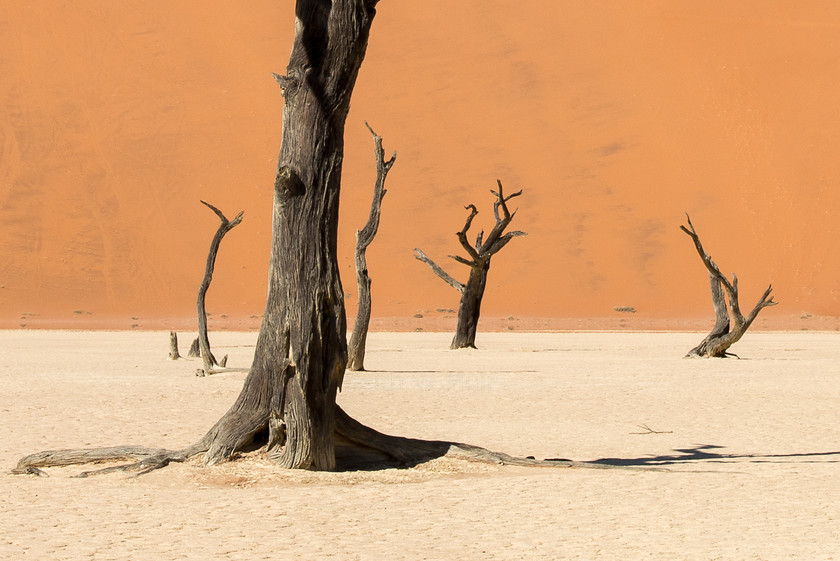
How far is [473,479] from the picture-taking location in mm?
7133

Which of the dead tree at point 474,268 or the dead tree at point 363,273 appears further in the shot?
the dead tree at point 474,268

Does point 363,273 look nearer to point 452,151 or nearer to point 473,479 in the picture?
point 473,479

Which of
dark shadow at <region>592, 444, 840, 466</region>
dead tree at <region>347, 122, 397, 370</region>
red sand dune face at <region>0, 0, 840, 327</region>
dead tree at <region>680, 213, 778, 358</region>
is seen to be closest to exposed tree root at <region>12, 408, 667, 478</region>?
dark shadow at <region>592, 444, 840, 466</region>

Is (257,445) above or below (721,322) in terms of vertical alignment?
below

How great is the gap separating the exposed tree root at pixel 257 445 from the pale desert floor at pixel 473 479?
0.37 feet

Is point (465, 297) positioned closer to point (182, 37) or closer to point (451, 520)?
point (451, 520)

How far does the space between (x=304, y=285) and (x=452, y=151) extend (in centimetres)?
4313

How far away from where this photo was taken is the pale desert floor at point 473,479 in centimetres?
518

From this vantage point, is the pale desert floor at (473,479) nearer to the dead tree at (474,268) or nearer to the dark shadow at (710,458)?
the dark shadow at (710,458)

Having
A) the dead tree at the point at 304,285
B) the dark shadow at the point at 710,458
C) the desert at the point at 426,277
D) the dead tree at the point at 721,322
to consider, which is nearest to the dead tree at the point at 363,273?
the desert at the point at 426,277

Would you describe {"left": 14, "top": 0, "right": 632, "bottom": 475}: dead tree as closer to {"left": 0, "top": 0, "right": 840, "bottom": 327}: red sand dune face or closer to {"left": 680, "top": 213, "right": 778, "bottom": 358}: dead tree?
{"left": 680, "top": 213, "right": 778, "bottom": 358}: dead tree

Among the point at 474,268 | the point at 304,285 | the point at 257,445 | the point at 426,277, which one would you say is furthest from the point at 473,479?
the point at 426,277

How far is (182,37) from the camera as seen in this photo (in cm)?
5653

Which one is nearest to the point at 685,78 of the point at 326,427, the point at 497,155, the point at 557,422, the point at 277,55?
the point at 497,155
